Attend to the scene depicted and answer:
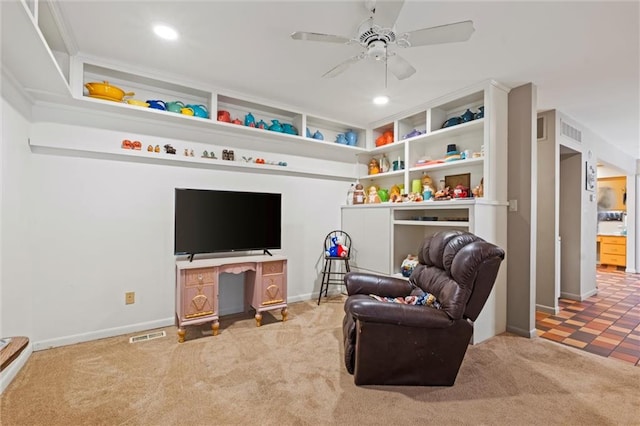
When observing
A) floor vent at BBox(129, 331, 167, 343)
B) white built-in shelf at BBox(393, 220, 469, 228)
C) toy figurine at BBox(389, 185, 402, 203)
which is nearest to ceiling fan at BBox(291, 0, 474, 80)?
white built-in shelf at BBox(393, 220, 469, 228)

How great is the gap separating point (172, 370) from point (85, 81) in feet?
8.60

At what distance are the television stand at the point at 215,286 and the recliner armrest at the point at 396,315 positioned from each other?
58.1 inches

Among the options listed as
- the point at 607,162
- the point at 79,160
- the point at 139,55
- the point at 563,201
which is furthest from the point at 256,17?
the point at 607,162

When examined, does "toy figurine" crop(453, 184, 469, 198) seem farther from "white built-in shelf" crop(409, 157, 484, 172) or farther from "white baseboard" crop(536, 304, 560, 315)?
"white baseboard" crop(536, 304, 560, 315)

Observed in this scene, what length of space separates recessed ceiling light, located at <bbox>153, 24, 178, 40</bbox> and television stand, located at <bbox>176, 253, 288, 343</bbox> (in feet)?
6.15

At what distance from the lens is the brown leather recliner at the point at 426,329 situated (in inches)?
74.5

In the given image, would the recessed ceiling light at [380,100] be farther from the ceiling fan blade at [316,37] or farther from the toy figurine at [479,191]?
the ceiling fan blade at [316,37]

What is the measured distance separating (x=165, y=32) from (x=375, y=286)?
101 inches

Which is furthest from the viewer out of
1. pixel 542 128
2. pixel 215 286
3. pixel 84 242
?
pixel 542 128

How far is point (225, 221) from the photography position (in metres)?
3.16

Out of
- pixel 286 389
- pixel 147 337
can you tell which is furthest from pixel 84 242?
pixel 286 389

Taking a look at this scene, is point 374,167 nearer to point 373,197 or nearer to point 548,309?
point 373,197

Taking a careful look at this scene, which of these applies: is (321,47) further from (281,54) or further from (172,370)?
(172,370)

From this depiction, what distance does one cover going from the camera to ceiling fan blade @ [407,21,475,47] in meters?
1.68
